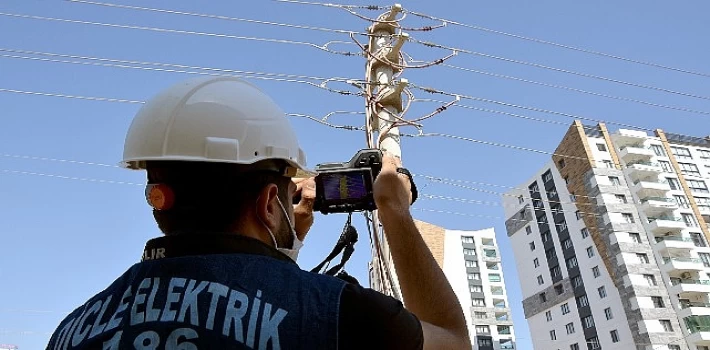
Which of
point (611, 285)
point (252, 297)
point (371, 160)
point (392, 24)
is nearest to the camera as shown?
point (252, 297)

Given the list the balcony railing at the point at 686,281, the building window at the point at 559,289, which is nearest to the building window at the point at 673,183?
the balcony railing at the point at 686,281

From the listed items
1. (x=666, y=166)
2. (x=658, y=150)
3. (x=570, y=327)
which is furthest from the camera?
(x=658, y=150)

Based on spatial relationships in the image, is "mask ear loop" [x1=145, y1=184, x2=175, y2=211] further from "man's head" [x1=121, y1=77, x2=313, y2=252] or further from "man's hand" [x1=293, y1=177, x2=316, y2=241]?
"man's hand" [x1=293, y1=177, x2=316, y2=241]

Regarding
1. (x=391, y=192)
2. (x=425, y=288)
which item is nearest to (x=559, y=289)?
(x=391, y=192)

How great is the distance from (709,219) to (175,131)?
5662 centimetres

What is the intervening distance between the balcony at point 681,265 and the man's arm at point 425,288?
4859 centimetres

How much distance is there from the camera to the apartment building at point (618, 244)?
40.8 meters

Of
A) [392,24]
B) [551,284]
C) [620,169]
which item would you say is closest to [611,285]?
[551,284]

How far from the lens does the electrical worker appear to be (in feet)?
2.80

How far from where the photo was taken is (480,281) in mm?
67125

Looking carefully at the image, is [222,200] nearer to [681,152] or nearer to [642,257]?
[642,257]

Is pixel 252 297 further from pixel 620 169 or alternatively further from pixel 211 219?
pixel 620 169

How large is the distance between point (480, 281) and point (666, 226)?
2731cm

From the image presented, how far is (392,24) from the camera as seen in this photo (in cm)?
570
